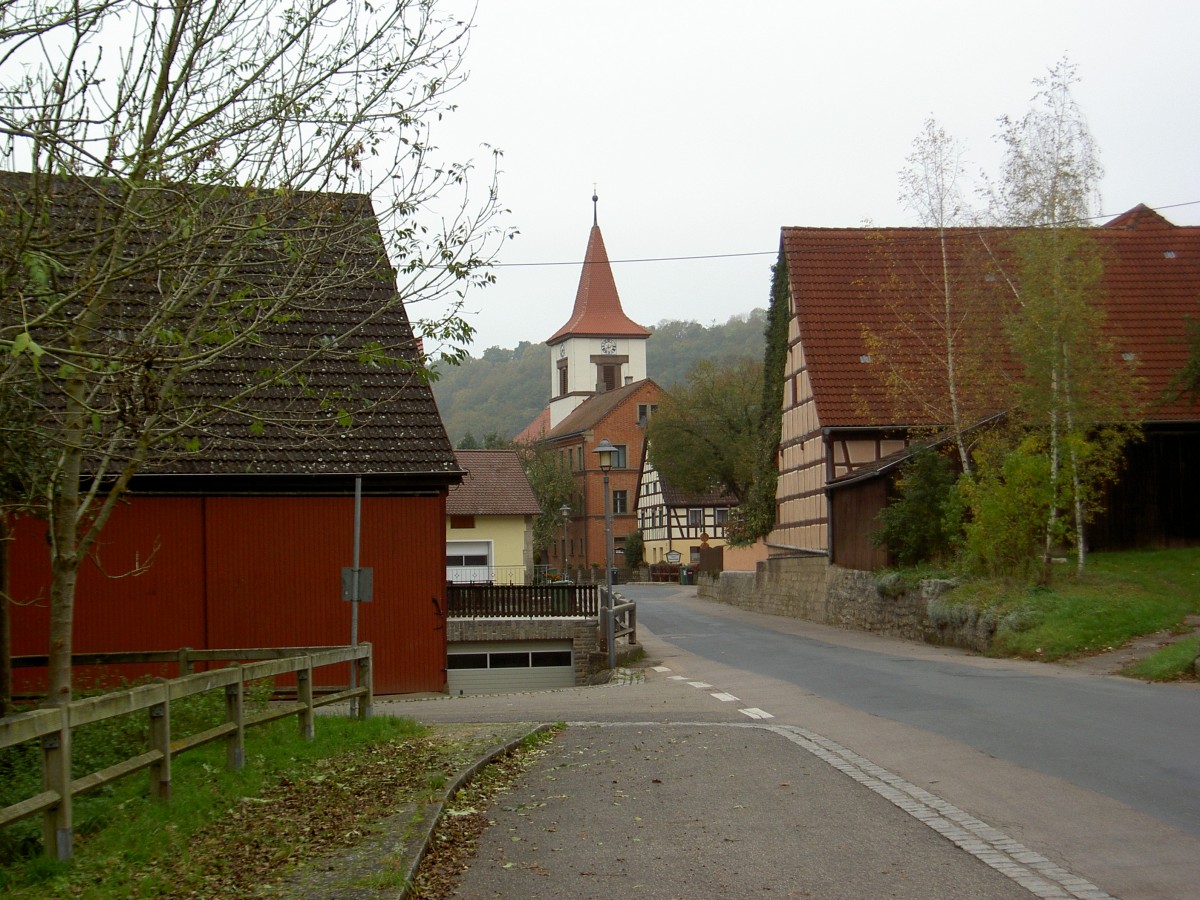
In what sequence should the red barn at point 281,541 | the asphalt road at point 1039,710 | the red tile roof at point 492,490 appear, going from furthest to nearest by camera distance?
the red tile roof at point 492,490 → the red barn at point 281,541 → the asphalt road at point 1039,710

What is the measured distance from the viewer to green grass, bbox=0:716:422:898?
6230mm

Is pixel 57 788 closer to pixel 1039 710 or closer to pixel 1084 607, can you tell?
pixel 1039 710

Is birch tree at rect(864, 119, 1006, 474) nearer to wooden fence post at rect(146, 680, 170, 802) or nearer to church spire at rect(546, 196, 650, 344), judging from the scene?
wooden fence post at rect(146, 680, 170, 802)

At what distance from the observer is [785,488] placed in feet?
130

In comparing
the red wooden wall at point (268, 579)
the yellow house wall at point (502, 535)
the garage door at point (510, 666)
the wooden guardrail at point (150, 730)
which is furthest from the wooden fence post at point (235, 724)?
the yellow house wall at point (502, 535)

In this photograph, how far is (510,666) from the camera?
96.6 ft

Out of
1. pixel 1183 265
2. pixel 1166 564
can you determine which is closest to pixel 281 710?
pixel 1166 564

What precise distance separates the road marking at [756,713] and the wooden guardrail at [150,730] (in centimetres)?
467

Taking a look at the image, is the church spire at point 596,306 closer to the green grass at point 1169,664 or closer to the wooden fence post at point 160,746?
the green grass at point 1169,664

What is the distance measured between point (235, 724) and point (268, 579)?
456 inches

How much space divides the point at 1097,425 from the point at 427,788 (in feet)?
67.1

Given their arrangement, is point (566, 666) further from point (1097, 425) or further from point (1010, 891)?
point (1010, 891)

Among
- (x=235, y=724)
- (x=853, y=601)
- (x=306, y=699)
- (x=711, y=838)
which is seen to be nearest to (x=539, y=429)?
(x=853, y=601)

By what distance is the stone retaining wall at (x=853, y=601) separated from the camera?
963 inches
